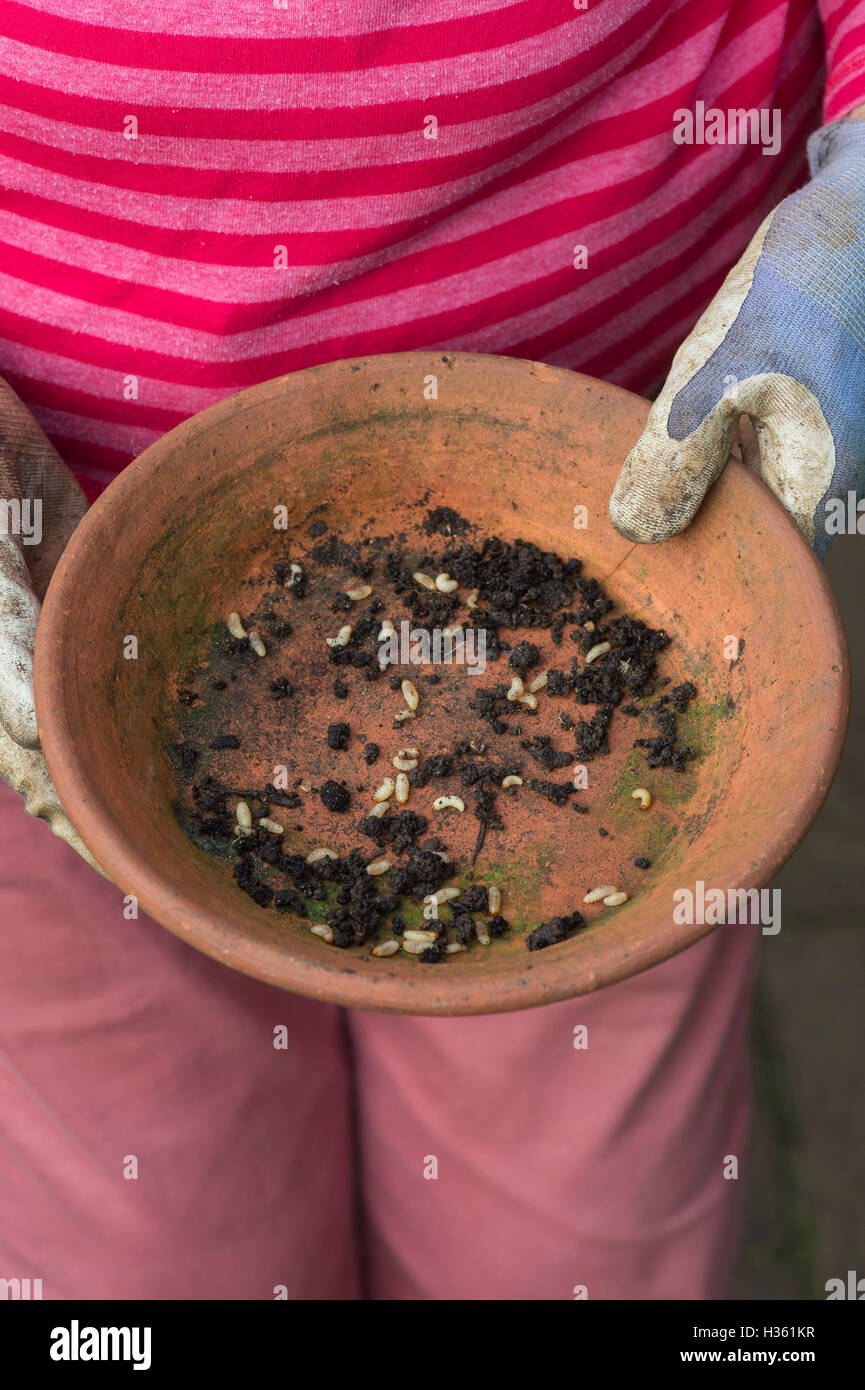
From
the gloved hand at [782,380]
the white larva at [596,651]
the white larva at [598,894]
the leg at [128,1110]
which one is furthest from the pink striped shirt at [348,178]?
the white larva at [598,894]

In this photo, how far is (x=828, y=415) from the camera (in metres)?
1.01

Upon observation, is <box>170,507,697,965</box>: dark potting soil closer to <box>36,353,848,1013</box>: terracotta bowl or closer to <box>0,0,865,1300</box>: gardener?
<box>36,353,848,1013</box>: terracotta bowl

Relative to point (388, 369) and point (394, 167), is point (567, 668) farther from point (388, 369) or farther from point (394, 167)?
point (394, 167)

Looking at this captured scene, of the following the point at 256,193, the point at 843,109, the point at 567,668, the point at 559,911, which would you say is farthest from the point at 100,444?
the point at 843,109

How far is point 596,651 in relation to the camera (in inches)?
43.2

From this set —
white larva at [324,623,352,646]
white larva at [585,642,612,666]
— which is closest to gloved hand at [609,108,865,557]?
white larva at [585,642,612,666]

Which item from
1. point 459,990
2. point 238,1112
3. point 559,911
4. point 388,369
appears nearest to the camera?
point 459,990

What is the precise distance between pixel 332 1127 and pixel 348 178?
40.4 inches

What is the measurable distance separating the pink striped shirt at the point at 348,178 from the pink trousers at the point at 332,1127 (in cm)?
53

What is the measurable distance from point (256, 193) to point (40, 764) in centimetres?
55

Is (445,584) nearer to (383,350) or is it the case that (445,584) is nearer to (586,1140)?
(383,350)

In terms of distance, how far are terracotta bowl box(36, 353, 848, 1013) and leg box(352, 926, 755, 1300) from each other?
342 millimetres

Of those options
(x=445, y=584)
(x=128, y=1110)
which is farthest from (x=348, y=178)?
(x=128, y=1110)

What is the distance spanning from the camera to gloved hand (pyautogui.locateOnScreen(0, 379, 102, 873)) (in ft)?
3.24
